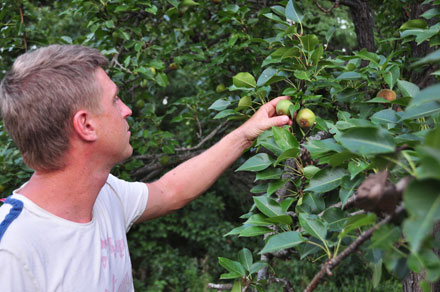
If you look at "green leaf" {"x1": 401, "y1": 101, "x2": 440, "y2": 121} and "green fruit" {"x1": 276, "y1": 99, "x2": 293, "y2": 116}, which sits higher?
"green leaf" {"x1": 401, "y1": 101, "x2": 440, "y2": 121}

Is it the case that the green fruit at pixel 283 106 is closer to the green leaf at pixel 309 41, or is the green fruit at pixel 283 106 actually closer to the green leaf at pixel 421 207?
the green leaf at pixel 309 41

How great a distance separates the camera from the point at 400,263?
0.72m

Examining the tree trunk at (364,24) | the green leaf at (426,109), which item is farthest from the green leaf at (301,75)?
the tree trunk at (364,24)

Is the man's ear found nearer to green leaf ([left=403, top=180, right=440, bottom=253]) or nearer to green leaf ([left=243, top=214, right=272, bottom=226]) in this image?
green leaf ([left=243, top=214, right=272, bottom=226])

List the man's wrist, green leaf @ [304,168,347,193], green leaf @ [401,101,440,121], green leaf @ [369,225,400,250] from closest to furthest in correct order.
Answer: green leaf @ [369,225,400,250] < green leaf @ [401,101,440,121] < green leaf @ [304,168,347,193] < the man's wrist

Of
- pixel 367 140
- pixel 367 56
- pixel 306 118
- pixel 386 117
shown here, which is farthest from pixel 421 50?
pixel 367 140

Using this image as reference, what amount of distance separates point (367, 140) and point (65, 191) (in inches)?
44.7

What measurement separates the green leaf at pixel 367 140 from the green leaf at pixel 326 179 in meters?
0.36

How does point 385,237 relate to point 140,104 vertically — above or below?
above

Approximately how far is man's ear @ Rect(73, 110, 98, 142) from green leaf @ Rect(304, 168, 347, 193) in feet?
2.65

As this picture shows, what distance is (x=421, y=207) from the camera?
21.0 inches

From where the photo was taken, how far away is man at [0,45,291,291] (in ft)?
4.47

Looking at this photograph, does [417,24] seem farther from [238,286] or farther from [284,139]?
[238,286]

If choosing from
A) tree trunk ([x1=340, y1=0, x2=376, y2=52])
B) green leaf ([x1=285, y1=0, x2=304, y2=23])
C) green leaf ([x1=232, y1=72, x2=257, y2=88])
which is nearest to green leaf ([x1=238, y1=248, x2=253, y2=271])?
green leaf ([x1=232, y1=72, x2=257, y2=88])
